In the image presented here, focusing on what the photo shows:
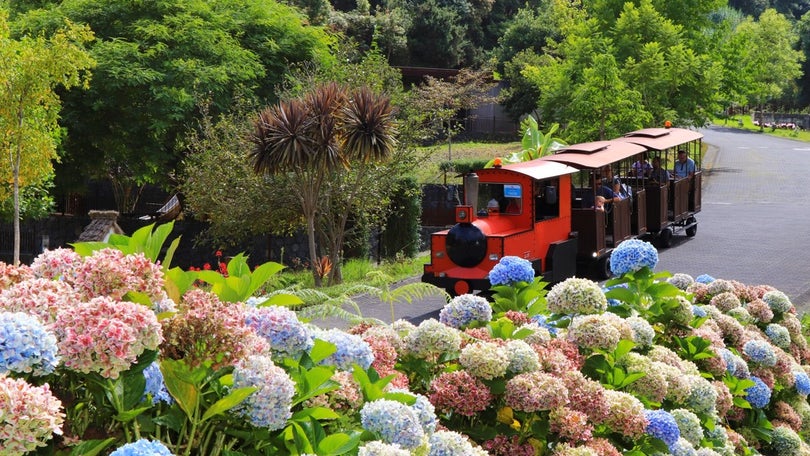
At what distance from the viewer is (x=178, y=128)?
29.3 m

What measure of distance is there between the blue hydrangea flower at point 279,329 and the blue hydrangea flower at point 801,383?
5519 millimetres

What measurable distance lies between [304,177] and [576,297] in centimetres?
1506

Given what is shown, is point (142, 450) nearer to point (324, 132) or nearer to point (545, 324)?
point (545, 324)

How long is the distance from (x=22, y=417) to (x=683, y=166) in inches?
903

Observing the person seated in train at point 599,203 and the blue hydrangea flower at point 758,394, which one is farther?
the person seated in train at point 599,203

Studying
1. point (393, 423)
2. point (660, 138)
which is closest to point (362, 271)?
point (660, 138)

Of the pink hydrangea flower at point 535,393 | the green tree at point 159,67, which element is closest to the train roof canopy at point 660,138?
the green tree at point 159,67

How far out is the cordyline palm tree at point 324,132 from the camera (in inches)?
742

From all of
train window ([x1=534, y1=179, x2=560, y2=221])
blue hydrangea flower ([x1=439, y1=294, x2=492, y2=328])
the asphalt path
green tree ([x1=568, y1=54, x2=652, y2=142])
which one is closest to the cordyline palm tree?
the asphalt path

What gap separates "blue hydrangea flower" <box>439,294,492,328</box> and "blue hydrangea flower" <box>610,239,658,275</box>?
1.14 meters

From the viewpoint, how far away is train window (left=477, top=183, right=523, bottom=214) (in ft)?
55.2

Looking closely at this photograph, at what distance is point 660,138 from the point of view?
23.2m

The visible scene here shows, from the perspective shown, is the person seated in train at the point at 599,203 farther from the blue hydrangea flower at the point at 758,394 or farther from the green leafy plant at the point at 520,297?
the green leafy plant at the point at 520,297

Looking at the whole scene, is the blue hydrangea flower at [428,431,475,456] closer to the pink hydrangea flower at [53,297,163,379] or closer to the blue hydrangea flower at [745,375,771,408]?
the pink hydrangea flower at [53,297,163,379]
